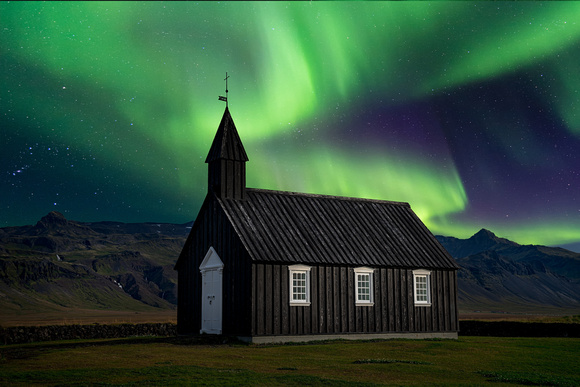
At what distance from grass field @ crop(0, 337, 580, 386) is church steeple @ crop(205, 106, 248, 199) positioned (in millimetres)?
8134

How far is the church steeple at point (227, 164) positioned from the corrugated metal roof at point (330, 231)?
0.65 metres

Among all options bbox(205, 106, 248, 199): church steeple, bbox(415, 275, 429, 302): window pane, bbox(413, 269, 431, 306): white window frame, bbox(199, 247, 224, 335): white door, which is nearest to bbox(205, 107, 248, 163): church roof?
bbox(205, 106, 248, 199): church steeple

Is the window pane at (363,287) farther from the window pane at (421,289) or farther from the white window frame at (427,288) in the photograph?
the window pane at (421,289)

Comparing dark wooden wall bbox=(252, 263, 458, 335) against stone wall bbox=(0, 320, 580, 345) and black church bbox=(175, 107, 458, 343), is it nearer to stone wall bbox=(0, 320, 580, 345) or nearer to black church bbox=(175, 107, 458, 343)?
black church bbox=(175, 107, 458, 343)

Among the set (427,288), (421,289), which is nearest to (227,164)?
(421,289)

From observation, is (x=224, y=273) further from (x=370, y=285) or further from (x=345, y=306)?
(x=370, y=285)

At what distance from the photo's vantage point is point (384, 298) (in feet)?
106

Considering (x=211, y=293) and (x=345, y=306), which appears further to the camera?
(x=211, y=293)

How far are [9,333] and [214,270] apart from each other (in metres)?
11.9

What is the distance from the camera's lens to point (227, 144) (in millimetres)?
32594

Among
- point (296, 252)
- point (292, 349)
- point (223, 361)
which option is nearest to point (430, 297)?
point (296, 252)

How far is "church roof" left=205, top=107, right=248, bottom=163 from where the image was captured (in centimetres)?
3238

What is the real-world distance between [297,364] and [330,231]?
13.5 meters

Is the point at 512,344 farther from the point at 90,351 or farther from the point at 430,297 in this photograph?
the point at 90,351
